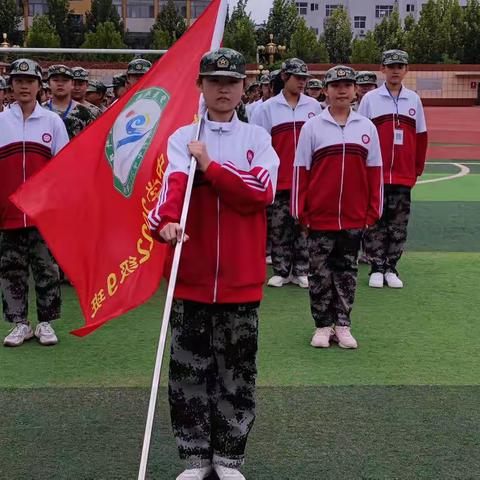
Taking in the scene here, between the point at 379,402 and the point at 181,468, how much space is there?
144 centimetres

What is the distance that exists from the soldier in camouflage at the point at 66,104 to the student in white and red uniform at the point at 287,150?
1733 mm

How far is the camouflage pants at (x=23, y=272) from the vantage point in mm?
6402

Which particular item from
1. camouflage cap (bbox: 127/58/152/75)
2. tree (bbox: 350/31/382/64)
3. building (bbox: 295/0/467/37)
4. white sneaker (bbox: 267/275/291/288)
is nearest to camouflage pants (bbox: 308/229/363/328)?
white sneaker (bbox: 267/275/291/288)

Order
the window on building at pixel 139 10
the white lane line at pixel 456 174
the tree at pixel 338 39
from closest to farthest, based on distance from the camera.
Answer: the white lane line at pixel 456 174, the tree at pixel 338 39, the window on building at pixel 139 10

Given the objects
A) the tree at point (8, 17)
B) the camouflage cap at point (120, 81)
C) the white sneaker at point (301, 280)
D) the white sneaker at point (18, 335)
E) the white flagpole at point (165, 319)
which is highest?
the tree at point (8, 17)

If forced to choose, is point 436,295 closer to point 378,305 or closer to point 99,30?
point 378,305

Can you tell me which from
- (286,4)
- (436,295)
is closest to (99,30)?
(286,4)

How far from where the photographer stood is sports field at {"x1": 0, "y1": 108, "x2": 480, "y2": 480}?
4340 millimetres

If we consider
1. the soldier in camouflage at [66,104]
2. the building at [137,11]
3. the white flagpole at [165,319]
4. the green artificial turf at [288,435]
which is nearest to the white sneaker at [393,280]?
the green artificial turf at [288,435]

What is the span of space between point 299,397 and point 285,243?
349 centimetres

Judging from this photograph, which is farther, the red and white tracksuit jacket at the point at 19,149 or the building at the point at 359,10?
the building at the point at 359,10

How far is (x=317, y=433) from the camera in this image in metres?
4.70

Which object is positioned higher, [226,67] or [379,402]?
[226,67]

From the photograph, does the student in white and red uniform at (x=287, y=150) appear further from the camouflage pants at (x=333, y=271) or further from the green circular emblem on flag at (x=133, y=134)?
the green circular emblem on flag at (x=133, y=134)
